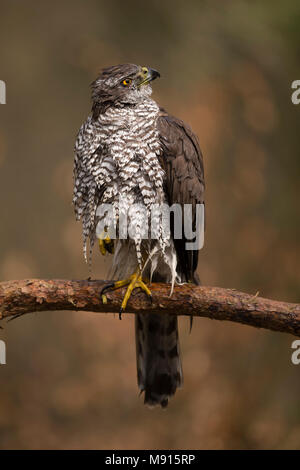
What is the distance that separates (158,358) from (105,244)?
0.84 metres

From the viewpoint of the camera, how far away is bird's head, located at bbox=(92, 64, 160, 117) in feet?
10.2

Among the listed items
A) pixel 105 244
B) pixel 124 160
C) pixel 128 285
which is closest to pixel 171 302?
pixel 128 285

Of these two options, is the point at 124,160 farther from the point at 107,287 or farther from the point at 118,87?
the point at 107,287

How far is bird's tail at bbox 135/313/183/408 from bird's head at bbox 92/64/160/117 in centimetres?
140

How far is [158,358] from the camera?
3.58m

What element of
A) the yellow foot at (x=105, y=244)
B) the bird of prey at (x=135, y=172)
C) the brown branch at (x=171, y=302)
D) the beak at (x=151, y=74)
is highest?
the beak at (x=151, y=74)

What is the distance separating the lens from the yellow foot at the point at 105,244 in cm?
330

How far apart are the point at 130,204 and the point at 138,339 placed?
1.06 metres

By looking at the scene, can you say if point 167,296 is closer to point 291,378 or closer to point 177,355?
point 177,355

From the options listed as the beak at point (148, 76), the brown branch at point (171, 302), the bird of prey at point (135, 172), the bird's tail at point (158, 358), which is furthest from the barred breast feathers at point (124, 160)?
the bird's tail at point (158, 358)

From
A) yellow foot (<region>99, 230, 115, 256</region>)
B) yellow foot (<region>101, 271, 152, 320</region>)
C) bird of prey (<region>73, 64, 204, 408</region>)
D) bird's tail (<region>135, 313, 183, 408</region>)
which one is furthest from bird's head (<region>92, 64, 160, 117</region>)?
bird's tail (<region>135, 313, 183, 408</region>)

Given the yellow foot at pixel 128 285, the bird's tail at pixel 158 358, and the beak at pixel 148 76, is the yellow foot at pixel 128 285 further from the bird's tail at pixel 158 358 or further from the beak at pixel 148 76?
the beak at pixel 148 76

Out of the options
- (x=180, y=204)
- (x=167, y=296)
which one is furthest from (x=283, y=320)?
(x=180, y=204)

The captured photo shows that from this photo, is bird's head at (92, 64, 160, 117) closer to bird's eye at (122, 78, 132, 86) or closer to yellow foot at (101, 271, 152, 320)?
bird's eye at (122, 78, 132, 86)
